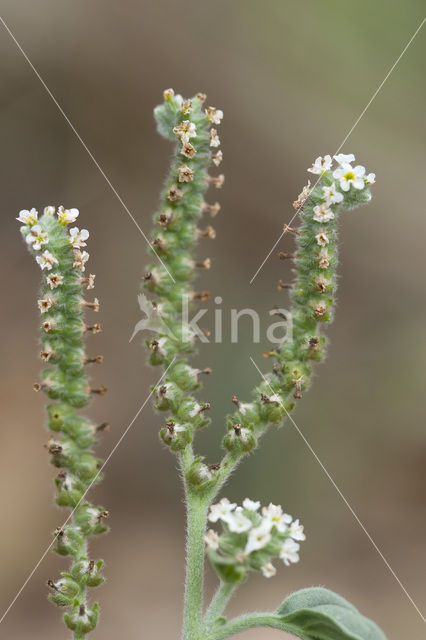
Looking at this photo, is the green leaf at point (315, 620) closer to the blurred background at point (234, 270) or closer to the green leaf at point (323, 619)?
the green leaf at point (323, 619)

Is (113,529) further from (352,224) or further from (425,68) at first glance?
(425,68)

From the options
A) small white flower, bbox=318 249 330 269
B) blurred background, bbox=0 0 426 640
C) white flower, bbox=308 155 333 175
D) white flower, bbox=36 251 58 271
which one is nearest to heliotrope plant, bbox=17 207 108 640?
white flower, bbox=36 251 58 271

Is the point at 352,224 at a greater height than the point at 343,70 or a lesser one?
lesser

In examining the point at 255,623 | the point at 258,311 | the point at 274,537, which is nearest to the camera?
the point at 274,537

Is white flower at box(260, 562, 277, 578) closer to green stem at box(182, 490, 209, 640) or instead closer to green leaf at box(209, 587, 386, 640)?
green leaf at box(209, 587, 386, 640)

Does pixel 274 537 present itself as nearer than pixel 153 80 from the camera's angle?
Yes

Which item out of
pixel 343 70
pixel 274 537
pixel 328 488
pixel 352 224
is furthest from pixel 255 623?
pixel 343 70

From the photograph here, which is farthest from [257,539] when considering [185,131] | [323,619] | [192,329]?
[185,131]

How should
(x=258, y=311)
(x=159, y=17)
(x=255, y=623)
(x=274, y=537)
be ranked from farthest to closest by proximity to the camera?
(x=159, y=17)
(x=258, y=311)
(x=255, y=623)
(x=274, y=537)

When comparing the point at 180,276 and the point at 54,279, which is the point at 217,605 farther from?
the point at 54,279
